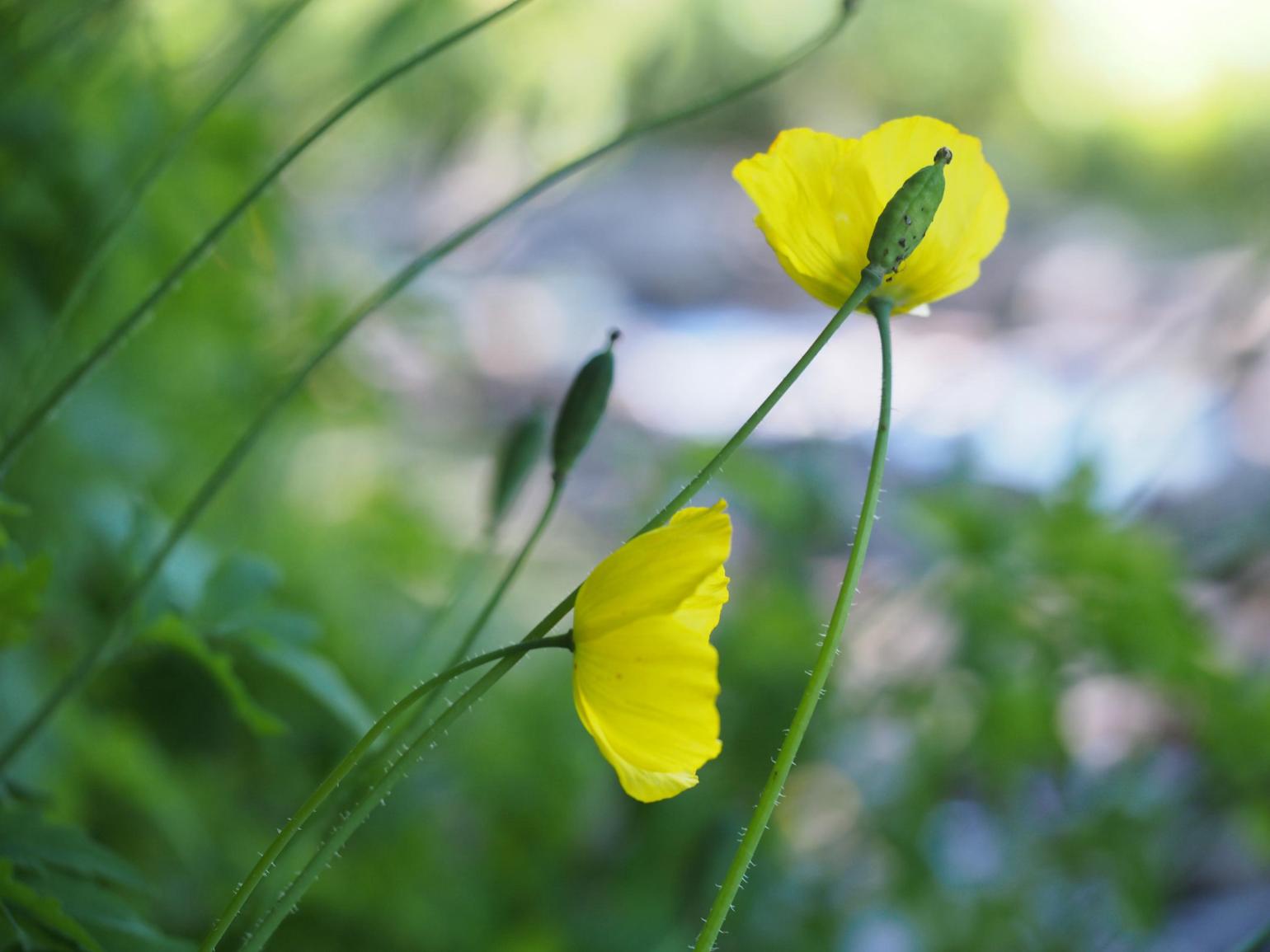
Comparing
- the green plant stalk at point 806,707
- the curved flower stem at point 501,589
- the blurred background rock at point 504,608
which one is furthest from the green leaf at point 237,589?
the green plant stalk at point 806,707

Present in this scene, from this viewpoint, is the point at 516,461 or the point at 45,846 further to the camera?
the point at 516,461

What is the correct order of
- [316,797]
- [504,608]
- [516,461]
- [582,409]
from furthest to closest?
[504,608] < [516,461] < [582,409] < [316,797]

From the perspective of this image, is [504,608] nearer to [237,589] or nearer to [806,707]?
[237,589]

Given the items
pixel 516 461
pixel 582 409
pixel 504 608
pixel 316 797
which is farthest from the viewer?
pixel 504 608

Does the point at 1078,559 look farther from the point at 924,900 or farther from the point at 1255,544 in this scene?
the point at 924,900

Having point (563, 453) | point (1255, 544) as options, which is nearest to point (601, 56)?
point (1255, 544)

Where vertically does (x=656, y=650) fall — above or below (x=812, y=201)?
below

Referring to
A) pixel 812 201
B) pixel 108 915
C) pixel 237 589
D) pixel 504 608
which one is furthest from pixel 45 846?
pixel 504 608
